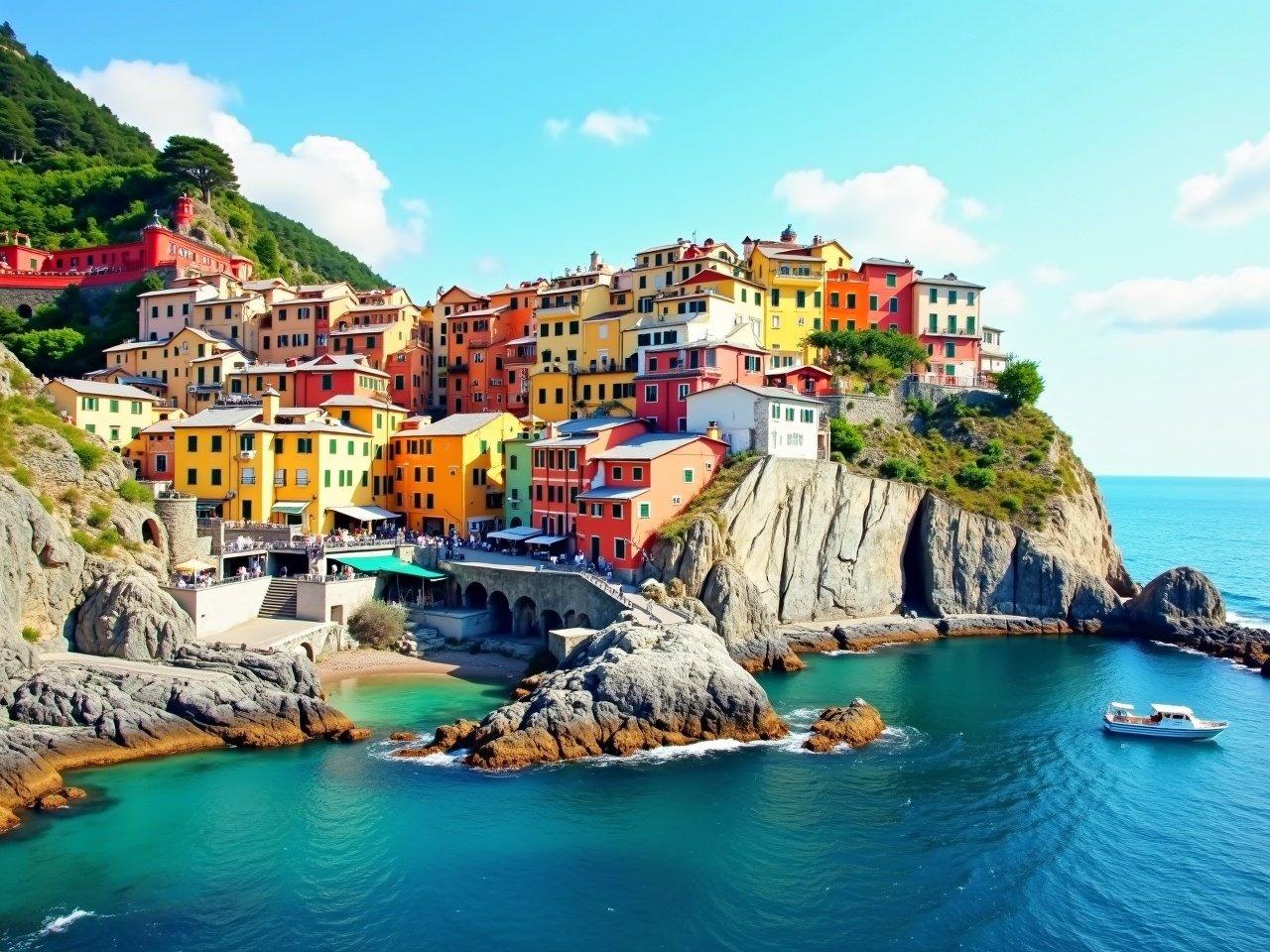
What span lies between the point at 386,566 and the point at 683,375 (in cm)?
2393

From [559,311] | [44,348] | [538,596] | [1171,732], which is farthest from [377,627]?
[44,348]

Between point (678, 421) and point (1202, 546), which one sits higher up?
point (678, 421)

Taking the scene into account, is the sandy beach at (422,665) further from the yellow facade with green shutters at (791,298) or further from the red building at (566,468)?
the yellow facade with green shutters at (791,298)

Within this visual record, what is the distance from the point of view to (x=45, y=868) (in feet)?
92.4

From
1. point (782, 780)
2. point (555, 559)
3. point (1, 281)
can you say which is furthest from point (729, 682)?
point (1, 281)

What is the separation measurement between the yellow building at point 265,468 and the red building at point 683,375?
20453 millimetres

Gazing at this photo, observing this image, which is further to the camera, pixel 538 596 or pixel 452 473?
pixel 452 473

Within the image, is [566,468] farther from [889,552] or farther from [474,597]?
[889,552]

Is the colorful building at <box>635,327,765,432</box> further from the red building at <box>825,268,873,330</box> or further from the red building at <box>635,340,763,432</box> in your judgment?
the red building at <box>825,268,873,330</box>

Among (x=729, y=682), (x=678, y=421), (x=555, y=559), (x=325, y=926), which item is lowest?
(x=325, y=926)

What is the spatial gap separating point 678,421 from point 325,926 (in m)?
44.4

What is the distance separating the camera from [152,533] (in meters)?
53.6

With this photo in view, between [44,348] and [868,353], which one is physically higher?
[44,348]

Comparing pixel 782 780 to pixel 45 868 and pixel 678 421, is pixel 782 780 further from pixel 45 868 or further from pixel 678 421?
pixel 678 421
